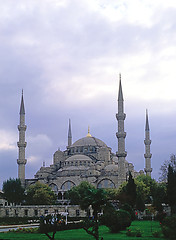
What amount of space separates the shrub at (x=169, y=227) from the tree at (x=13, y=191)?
34.7 meters

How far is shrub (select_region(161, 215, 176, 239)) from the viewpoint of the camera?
55.0ft

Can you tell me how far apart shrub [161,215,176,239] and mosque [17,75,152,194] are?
33.8 metres

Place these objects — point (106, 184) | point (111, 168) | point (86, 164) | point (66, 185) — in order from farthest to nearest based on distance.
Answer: point (86, 164), point (111, 168), point (66, 185), point (106, 184)

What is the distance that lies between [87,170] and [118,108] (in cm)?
1382

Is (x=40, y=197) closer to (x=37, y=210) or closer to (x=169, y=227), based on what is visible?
(x=37, y=210)

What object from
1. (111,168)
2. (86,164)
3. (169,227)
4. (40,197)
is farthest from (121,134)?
(169,227)

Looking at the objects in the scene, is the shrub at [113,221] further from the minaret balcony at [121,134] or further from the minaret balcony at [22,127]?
the minaret balcony at [22,127]

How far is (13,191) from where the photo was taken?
50.5 metres

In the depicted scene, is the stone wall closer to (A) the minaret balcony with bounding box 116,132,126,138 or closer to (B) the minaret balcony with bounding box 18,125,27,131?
(A) the minaret balcony with bounding box 116,132,126,138

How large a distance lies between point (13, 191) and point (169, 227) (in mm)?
36345

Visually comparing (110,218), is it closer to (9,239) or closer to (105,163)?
(9,239)

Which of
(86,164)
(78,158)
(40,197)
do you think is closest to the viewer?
(40,197)

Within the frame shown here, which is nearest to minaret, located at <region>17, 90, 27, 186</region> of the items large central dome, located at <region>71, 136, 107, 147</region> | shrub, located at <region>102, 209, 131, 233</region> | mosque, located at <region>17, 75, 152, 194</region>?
mosque, located at <region>17, 75, 152, 194</region>

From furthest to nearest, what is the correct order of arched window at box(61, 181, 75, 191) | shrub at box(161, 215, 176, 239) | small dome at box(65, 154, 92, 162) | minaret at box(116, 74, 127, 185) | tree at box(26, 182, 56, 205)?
small dome at box(65, 154, 92, 162)
arched window at box(61, 181, 75, 191)
minaret at box(116, 74, 127, 185)
tree at box(26, 182, 56, 205)
shrub at box(161, 215, 176, 239)
